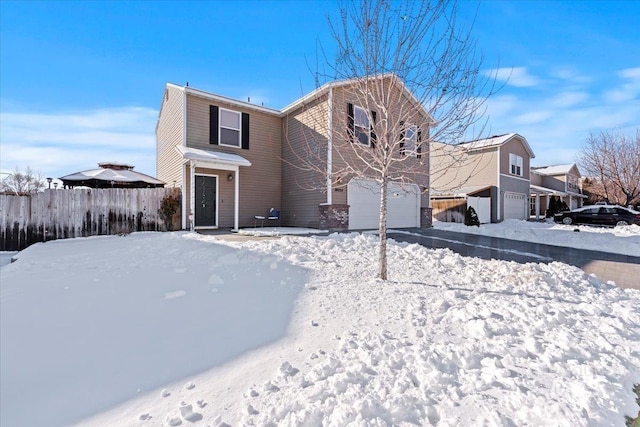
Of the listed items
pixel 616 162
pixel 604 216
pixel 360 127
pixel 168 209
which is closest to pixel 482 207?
pixel 604 216

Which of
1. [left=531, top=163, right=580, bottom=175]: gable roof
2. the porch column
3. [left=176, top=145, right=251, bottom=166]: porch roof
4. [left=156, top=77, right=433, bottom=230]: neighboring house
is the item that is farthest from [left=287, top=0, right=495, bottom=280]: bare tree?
[left=531, top=163, right=580, bottom=175]: gable roof

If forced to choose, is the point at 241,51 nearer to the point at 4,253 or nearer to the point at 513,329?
the point at 4,253

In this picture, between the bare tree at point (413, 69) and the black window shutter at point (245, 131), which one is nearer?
the bare tree at point (413, 69)

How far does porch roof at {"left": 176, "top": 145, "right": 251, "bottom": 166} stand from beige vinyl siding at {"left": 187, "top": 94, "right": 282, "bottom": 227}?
1.71 ft

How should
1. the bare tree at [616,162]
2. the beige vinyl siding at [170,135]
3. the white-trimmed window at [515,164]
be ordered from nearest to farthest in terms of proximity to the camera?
the beige vinyl siding at [170,135] < the bare tree at [616,162] < the white-trimmed window at [515,164]

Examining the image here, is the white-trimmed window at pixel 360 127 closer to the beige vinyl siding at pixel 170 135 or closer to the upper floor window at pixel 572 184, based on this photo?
the beige vinyl siding at pixel 170 135

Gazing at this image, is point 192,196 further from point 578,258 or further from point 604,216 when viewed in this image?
point 604,216

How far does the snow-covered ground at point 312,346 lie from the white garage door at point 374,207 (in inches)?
281

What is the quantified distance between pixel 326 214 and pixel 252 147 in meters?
4.50

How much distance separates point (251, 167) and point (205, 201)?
248cm

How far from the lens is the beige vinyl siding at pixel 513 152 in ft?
68.5

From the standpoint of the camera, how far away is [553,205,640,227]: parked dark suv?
17.1 m

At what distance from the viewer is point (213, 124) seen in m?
12.0

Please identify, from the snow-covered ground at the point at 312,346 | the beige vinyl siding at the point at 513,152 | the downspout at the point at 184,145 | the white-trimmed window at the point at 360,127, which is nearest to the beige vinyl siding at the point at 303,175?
the white-trimmed window at the point at 360,127
